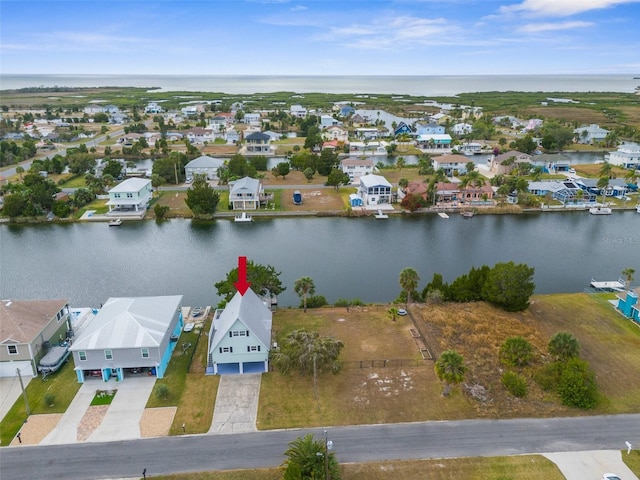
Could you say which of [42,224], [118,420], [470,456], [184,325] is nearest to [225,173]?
[42,224]

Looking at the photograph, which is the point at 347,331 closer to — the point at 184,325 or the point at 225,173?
the point at 184,325

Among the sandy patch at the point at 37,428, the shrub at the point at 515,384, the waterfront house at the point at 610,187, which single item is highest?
the waterfront house at the point at 610,187

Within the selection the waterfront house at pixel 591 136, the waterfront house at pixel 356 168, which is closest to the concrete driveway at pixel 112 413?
the waterfront house at pixel 356 168

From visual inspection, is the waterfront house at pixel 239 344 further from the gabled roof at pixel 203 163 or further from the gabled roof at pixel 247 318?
the gabled roof at pixel 203 163

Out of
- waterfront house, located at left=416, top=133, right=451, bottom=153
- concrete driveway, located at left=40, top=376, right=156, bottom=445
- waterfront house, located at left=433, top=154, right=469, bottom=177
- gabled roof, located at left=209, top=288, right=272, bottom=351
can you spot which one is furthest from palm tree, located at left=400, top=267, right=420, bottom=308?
waterfront house, located at left=416, top=133, right=451, bottom=153

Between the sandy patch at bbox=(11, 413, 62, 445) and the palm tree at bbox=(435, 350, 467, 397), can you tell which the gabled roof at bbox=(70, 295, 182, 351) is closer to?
the sandy patch at bbox=(11, 413, 62, 445)

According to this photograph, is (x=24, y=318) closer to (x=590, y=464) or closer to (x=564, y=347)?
(x=590, y=464)
